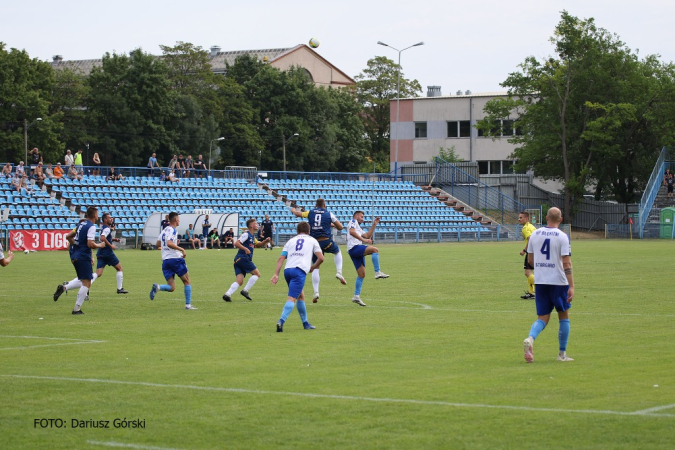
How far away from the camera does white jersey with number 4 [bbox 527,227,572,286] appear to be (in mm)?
11195

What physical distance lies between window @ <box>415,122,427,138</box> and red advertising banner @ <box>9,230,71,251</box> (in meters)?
48.5

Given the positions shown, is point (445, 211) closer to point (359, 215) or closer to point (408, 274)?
point (408, 274)

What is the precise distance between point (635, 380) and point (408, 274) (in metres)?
18.2

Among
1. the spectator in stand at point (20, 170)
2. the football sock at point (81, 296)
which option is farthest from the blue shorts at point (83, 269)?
the spectator in stand at point (20, 170)

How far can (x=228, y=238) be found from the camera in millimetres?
48531

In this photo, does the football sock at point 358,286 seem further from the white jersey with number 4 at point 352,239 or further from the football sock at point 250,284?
the football sock at point 250,284

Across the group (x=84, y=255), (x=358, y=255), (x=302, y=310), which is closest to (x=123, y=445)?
(x=302, y=310)

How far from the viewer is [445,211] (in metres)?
64.3

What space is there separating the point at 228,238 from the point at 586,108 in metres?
34.4

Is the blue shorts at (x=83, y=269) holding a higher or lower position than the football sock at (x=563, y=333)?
higher

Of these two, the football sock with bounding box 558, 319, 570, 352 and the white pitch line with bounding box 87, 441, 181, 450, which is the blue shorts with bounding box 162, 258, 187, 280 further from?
the white pitch line with bounding box 87, 441, 181, 450

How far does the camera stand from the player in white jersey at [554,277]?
36.7 ft

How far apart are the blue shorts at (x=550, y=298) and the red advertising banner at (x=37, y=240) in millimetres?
35685

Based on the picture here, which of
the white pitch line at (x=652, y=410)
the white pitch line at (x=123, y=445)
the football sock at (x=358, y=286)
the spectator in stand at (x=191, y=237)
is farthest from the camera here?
the spectator in stand at (x=191, y=237)
